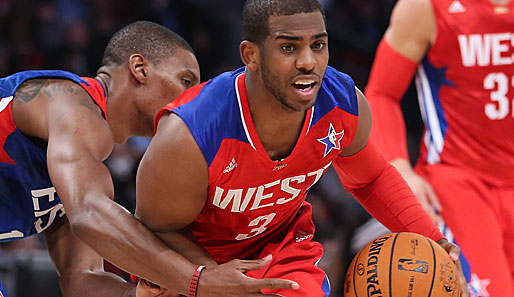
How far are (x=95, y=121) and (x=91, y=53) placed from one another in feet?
19.4

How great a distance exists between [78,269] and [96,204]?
106 cm

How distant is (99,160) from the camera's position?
3.01 m

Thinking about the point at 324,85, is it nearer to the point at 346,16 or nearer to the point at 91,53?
the point at 91,53

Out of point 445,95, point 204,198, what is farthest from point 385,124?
point 204,198

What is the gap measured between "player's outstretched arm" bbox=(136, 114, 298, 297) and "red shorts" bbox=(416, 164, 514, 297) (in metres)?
1.50

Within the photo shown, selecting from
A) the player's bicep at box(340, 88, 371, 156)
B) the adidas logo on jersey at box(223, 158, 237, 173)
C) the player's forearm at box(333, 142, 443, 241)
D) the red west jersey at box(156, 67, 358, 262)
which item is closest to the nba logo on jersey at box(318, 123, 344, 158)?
the red west jersey at box(156, 67, 358, 262)

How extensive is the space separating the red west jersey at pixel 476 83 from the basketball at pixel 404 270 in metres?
1.13

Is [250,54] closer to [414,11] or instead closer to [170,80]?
[170,80]

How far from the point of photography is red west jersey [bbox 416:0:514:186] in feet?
13.1

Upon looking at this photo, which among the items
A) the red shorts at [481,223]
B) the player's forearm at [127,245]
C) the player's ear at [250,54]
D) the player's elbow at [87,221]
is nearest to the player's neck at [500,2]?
the red shorts at [481,223]

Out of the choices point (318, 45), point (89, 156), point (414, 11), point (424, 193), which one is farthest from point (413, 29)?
point (89, 156)

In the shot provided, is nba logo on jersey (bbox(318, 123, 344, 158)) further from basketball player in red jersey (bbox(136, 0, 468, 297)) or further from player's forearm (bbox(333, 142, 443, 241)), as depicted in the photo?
player's forearm (bbox(333, 142, 443, 241))

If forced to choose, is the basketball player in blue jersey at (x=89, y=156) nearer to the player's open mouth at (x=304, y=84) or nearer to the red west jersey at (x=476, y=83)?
the player's open mouth at (x=304, y=84)

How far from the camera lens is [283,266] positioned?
3.15 meters
